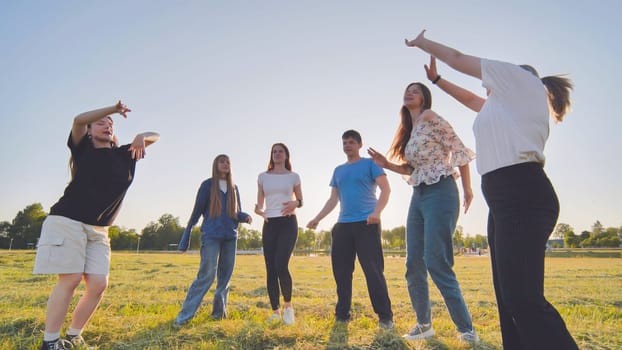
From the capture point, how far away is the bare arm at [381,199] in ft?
15.8

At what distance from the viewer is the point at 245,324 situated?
14.2ft

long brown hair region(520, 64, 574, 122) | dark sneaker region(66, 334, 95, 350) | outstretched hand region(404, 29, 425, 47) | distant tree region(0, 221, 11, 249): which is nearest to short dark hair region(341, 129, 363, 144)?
outstretched hand region(404, 29, 425, 47)

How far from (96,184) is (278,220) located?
2547mm

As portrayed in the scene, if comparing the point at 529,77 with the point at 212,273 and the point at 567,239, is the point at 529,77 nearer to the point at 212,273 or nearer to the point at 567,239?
the point at 212,273

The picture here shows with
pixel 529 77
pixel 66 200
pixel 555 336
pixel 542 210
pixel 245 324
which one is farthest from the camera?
pixel 245 324

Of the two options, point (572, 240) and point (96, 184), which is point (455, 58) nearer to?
point (96, 184)

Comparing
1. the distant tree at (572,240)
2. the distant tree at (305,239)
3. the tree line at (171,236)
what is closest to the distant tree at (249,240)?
the tree line at (171,236)

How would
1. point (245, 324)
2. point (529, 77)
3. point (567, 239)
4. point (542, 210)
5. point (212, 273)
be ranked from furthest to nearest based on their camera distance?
point (567, 239)
point (212, 273)
point (245, 324)
point (529, 77)
point (542, 210)

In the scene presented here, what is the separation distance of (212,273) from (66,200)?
87.8 inches

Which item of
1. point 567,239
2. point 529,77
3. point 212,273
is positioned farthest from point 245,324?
point 567,239

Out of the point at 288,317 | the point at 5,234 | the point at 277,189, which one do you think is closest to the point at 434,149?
the point at 277,189

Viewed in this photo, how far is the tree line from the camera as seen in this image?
89.4 meters

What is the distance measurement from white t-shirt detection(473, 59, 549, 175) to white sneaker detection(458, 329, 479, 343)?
2.05 metres

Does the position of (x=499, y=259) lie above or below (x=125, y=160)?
below
